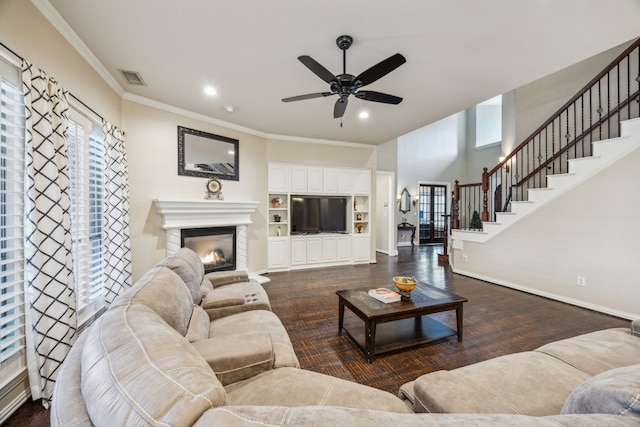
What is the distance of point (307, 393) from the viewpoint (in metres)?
1.14

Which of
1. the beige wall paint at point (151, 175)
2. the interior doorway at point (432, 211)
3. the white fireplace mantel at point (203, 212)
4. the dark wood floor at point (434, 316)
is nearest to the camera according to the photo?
the dark wood floor at point (434, 316)

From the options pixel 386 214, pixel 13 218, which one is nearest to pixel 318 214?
pixel 386 214

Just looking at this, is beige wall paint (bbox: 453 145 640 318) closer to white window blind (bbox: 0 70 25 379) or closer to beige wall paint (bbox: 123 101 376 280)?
beige wall paint (bbox: 123 101 376 280)

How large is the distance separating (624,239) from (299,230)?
4.92 meters

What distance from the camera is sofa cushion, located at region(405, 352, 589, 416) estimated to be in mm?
1062

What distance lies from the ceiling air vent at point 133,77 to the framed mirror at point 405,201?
754 centimetres

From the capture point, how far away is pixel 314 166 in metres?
5.71

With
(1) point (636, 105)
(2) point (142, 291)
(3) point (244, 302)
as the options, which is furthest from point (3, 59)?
(1) point (636, 105)

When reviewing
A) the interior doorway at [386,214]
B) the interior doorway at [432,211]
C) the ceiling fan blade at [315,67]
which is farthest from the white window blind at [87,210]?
the interior doorway at [432,211]

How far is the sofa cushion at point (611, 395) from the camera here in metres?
0.65

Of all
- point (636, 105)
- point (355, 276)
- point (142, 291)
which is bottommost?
point (355, 276)

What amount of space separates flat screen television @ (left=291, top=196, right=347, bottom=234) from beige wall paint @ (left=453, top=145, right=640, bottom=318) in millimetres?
3199

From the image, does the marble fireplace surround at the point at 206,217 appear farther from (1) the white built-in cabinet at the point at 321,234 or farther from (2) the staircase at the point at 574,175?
(2) the staircase at the point at 574,175

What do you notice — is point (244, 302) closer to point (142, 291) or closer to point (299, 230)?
point (142, 291)
